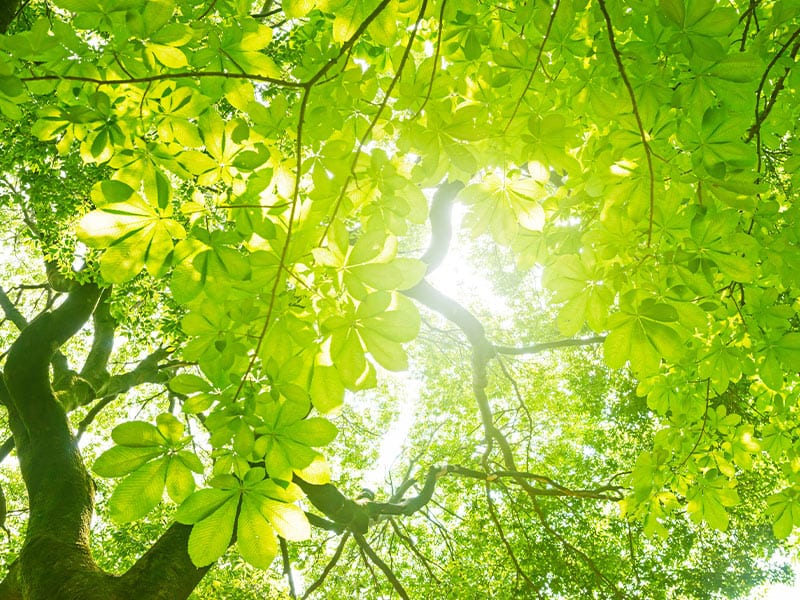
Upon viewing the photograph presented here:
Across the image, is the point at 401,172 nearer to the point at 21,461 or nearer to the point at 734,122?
the point at 734,122

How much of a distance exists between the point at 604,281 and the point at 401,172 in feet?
2.00

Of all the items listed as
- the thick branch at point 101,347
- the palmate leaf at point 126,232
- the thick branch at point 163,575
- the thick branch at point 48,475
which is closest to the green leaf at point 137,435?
the palmate leaf at point 126,232

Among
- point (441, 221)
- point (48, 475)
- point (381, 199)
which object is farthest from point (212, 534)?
point (441, 221)

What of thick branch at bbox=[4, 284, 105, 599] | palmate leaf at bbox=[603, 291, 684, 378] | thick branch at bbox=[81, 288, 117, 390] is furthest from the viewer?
thick branch at bbox=[81, 288, 117, 390]

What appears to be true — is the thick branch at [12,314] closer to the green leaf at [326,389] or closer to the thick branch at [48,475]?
the thick branch at [48,475]

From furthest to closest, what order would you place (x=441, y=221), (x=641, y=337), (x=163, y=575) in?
1. (x=441, y=221)
2. (x=163, y=575)
3. (x=641, y=337)

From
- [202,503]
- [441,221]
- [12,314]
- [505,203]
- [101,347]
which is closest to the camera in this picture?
[202,503]

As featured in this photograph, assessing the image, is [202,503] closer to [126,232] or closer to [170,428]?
[170,428]

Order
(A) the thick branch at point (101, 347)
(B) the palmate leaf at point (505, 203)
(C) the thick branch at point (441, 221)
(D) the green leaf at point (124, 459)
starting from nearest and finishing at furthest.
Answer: (D) the green leaf at point (124, 459)
(B) the palmate leaf at point (505, 203)
(C) the thick branch at point (441, 221)
(A) the thick branch at point (101, 347)

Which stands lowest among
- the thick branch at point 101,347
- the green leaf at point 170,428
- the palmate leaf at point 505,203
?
the green leaf at point 170,428

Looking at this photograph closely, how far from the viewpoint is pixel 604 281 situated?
54.8 inches

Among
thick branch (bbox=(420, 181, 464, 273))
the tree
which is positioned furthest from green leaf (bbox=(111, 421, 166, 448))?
thick branch (bbox=(420, 181, 464, 273))

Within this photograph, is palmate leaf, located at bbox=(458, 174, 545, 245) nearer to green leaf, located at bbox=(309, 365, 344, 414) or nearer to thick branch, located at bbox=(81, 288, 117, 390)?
green leaf, located at bbox=(309, 365, 344, 414)

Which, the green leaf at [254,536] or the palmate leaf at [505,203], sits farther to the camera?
the palmate leaf at [505,203]
